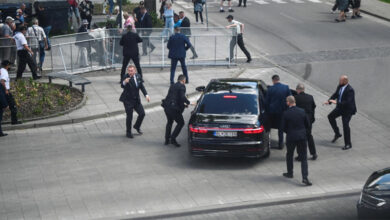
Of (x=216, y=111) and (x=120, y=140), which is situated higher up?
(x=216, y=111)

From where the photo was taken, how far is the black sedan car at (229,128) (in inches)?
561

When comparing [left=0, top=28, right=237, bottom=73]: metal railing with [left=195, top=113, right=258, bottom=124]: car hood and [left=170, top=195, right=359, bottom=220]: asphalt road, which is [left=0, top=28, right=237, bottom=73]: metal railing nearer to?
[left=195, top=113, right=258, bottom=124]: car hood

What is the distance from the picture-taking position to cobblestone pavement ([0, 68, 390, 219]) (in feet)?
41.7

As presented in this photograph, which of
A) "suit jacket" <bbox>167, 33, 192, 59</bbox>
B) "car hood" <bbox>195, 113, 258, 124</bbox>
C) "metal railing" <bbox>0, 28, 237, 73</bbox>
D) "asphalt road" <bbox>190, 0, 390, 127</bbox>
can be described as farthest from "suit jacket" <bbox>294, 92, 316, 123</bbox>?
"metal railing" <bbox>0, 28, 237, 73</bbox>

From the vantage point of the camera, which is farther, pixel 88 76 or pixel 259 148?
pixel 88 76

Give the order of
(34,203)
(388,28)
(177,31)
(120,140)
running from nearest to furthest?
(34,203), (120,140), (177,31), (388,28)

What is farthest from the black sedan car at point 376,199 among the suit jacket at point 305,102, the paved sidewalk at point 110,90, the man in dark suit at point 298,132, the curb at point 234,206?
the paved sidewalk at point 110,90

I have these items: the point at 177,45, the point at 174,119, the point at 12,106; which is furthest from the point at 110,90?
the point at 174,119

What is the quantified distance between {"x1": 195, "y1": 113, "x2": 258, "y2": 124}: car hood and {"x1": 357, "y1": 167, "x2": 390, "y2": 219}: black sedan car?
3.55 m

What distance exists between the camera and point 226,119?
47.5 feet

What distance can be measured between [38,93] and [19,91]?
527 millimetres

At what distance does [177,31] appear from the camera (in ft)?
68.9

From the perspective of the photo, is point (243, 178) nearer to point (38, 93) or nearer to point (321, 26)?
point (38, 93)

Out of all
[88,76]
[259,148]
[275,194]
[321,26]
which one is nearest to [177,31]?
[88,76]
